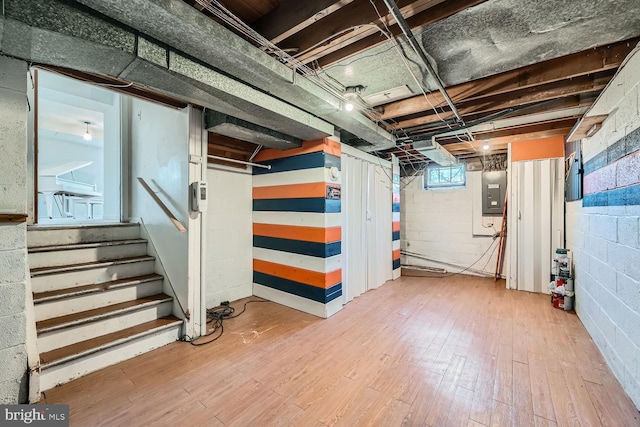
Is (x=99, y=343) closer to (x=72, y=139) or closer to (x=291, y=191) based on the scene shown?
(x=291, y=191)

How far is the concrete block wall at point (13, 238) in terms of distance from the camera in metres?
1.73

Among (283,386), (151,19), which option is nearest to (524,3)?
(151,19)

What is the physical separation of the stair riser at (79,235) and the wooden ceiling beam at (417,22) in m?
3.16

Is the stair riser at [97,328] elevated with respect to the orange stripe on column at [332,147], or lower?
lower

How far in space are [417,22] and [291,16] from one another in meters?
0.82

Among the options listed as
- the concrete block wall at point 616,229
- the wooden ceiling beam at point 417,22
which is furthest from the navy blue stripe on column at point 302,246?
the concrete block wall at point 616,229

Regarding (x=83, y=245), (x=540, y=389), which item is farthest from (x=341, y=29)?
(x=83, y=245)

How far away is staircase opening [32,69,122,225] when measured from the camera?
3566 millimetres

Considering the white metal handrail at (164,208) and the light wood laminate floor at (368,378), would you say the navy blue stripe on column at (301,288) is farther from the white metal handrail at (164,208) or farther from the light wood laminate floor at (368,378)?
the white metal handrail at (164,208)

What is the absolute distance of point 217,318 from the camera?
330 cm

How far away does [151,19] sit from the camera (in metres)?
1.45

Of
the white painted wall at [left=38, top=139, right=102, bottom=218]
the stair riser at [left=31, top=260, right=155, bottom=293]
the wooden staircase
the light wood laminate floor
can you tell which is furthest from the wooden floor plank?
the white painted wall at [left=38, top=139, right=102, bottom=218]

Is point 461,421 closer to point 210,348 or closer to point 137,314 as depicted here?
point 210,348

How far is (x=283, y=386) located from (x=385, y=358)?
0.98 m
